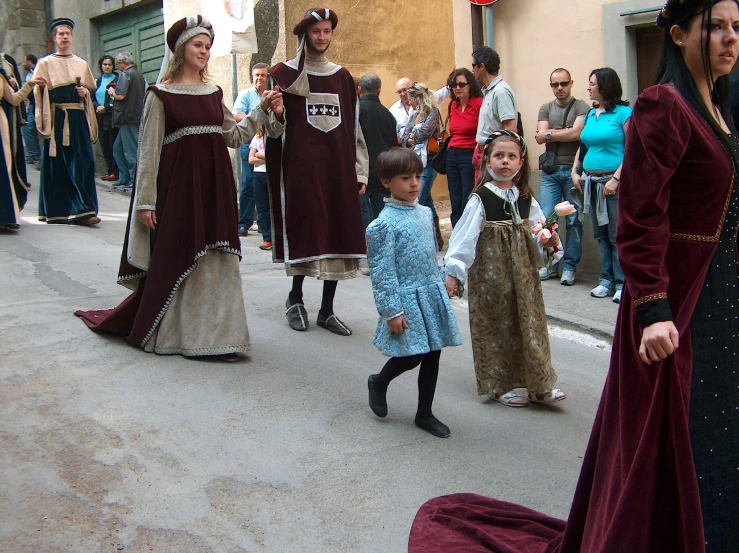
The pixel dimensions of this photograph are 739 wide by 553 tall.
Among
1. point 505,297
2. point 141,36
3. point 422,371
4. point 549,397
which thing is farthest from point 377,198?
point 141,36

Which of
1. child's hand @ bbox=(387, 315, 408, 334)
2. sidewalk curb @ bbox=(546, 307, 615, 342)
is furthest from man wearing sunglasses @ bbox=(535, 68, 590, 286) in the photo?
child's hand @ bbox=(387, 315, 408, 334)

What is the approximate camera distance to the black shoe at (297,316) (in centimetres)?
626

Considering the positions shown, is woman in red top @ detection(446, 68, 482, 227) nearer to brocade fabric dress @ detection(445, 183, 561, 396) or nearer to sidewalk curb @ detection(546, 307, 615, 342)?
sidewalk curb @ detection(546, 307, 615, 342)

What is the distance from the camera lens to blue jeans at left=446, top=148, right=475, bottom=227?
29.3ft

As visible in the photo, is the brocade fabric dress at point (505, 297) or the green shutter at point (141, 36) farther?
the green shutter at point (141, 36)

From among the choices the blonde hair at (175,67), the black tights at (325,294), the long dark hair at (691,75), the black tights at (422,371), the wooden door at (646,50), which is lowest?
the black tights at (422,371)

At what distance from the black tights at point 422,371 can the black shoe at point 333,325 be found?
162 centimetres

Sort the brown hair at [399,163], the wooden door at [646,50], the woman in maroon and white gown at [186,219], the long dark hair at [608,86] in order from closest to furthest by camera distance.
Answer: the brown hair at [399,163] < the woman in maroon and white gown at [186,219] < the long dark hair at [608,86] < the wooden door at [646,50]

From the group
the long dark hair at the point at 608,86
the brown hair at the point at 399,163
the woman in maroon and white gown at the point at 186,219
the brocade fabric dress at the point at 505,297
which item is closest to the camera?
the brown hair at the point at 399,163

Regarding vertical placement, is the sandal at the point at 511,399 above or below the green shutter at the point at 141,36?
below

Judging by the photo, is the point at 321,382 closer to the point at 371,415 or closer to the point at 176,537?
the point at 371,415

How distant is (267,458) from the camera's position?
4195 mm

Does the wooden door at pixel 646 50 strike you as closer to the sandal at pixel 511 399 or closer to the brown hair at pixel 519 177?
the brown hair at pixel 519 177

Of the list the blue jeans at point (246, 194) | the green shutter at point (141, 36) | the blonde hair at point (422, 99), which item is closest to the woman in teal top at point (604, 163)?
the blonde hair at point (422, 99)
